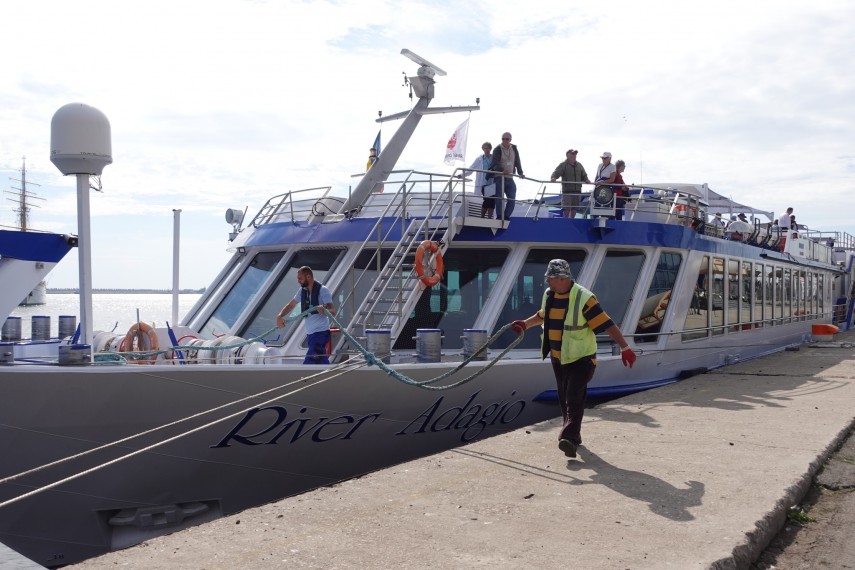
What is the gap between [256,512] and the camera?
4285 mm

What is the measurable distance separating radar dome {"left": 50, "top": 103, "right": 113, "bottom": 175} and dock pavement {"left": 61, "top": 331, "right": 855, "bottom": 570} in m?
3.52

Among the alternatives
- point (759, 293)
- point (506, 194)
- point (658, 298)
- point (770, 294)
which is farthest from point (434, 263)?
point (770, 294)

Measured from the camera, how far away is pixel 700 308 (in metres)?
11.0

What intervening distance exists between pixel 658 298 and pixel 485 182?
2.66 metres

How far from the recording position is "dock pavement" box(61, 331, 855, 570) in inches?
143

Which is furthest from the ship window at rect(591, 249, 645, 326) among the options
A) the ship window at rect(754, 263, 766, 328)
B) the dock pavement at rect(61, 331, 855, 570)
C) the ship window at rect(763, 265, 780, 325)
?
the ship window at rect(763, 265, 780, 325)

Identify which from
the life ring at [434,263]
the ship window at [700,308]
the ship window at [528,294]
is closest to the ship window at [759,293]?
the ship window at [700,308]

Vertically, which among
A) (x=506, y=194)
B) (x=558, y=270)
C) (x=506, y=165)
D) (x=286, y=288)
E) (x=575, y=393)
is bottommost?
(x=575, y=393)

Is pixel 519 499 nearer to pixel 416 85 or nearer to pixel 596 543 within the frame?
pixel 596 543

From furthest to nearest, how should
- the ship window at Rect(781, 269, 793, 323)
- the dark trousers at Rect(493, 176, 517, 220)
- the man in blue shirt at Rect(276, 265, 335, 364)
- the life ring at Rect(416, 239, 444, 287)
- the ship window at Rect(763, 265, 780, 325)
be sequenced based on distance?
the ship window at Rect(781, 269, 793, 323) → the ship window at Rect(763, 265, 780, 325) → the dark trousers at Rect(493, 176, 517, 220) → the life ring at Rect(416, 239, 444, 287) → the man in blue shirt at Rect(276, 265, 335, 364)

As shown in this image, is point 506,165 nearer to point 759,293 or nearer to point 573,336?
point 573,336

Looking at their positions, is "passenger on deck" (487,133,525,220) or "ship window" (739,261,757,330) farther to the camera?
"ship window" (739,261,757,330)

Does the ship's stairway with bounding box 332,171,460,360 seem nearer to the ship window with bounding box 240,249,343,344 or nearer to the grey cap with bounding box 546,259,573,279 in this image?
the ship window with bounding box 240,249,343,344

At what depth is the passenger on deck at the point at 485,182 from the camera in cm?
920
